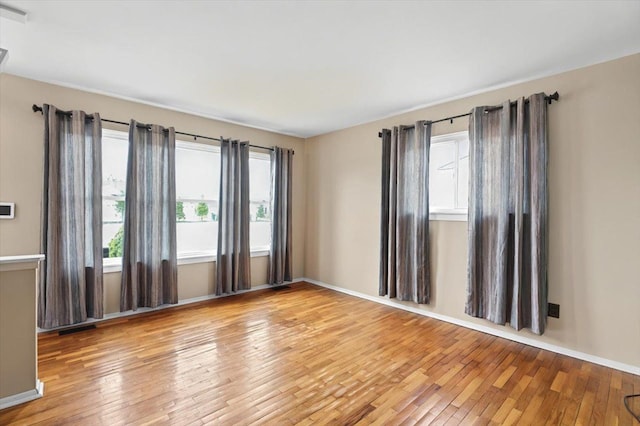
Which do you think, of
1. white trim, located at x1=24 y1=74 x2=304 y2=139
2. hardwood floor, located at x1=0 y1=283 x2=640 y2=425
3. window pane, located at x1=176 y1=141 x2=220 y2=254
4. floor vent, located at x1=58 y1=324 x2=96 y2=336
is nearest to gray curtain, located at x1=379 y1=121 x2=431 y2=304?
hardwood floor, located at x1=0 y1=283 x2=640 y2=425

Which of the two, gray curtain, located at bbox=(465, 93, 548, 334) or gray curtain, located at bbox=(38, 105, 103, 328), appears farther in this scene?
gray curtain, located at bbox=(38, 105, 103, 328)

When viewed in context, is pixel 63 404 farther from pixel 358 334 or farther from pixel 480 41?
pixel 480 41

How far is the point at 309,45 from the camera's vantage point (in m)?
2.49

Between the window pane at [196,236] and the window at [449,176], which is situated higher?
the window at [449,176]

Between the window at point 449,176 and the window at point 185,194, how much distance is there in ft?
9.15

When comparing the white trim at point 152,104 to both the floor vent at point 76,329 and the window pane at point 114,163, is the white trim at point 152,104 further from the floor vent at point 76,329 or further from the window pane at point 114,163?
the floor vent at point 76,329

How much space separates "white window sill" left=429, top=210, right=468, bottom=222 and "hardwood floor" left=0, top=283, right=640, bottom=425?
4.09ft

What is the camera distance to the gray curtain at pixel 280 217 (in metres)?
5.14

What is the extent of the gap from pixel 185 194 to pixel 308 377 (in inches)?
121

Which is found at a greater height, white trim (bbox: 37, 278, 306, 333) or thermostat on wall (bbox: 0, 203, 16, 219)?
thermostat on wall (bbox: 0, 203, 16, 219)

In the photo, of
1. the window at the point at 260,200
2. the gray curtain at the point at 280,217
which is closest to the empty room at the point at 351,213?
the window at the point at 260,200

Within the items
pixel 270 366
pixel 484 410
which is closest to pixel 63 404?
pixel 270 366

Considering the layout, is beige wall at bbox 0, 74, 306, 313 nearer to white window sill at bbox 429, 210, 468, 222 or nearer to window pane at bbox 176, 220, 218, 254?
window pane at bbox 176, 220, 218, 254

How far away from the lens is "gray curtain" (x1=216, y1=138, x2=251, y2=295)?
449 centimetres
